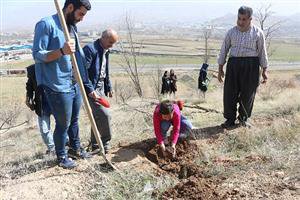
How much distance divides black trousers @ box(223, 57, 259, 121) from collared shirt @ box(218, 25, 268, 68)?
0.08 meters

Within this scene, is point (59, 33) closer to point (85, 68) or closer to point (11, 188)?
point (85, 68)

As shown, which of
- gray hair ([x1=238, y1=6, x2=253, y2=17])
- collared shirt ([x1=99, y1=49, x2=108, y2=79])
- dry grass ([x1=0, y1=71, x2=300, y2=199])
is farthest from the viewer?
gray hair ([x1=238, y1=6, x2=253, y2=17])

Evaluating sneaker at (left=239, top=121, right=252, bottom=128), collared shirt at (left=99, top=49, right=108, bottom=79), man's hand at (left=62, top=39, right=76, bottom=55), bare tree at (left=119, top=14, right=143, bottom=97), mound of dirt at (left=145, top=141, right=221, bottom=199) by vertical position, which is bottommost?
bare tree at (left=119, top=14, right=143, bottom=97)

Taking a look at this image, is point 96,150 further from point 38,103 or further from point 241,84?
point 241,84

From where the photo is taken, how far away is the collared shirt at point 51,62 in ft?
14.0

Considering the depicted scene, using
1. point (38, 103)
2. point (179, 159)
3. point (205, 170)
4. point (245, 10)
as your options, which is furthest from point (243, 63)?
point (38, 103)

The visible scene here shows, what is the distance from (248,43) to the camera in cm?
641

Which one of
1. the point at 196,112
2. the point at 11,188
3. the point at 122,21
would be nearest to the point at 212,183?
the point at 11,188

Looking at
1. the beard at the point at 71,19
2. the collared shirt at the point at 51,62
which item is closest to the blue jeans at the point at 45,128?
the collared shirt at the point at 51,62

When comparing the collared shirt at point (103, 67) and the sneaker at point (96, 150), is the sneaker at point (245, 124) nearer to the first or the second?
the sneaker at point (96, 150)

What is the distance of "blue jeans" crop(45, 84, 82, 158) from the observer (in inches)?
180

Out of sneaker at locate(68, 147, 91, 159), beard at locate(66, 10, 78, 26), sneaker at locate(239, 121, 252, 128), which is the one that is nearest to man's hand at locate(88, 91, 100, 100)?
sneaker at locate(68, 147, 91, 159)

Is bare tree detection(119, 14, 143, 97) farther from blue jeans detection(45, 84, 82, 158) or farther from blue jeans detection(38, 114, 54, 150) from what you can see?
blue jeans detection(45, 84, 82, 158)

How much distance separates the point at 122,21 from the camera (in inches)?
847
